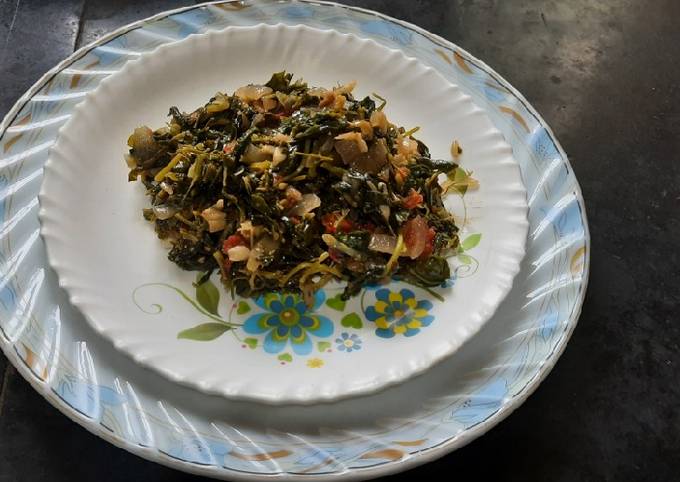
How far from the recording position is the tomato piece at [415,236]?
240 centimetres

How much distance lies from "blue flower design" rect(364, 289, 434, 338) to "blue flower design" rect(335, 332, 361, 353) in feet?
0.26

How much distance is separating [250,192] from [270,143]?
22 cm

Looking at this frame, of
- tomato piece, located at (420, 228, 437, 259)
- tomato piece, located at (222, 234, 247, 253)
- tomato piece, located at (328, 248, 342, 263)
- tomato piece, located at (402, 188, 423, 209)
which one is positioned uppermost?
tomato piece, located at (402, 188, 423, 209)

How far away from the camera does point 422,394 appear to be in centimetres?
223

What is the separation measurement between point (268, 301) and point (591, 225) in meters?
1.62

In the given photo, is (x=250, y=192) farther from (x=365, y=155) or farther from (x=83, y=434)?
(x=83, y=434)

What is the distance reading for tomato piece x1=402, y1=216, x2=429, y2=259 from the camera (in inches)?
94.6

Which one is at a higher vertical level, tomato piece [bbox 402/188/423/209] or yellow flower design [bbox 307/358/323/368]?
tomato piece [bbox 402/188/423/209]

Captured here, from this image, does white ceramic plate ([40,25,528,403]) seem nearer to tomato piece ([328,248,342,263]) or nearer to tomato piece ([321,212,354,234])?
tomato piece ([328,248,342,263])

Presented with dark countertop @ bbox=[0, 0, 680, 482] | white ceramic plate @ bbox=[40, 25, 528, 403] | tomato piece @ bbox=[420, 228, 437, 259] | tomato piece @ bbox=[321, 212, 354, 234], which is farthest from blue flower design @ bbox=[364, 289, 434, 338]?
dark countertop @ bbox=[0, 0, 680, 482]

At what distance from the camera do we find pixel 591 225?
3.05m

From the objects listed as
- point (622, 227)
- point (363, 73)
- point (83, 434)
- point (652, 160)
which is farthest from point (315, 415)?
point (652, 160)

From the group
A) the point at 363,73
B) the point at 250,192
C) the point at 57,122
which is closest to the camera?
the point at 250,192

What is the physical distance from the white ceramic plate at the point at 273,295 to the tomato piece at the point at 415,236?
14cm
